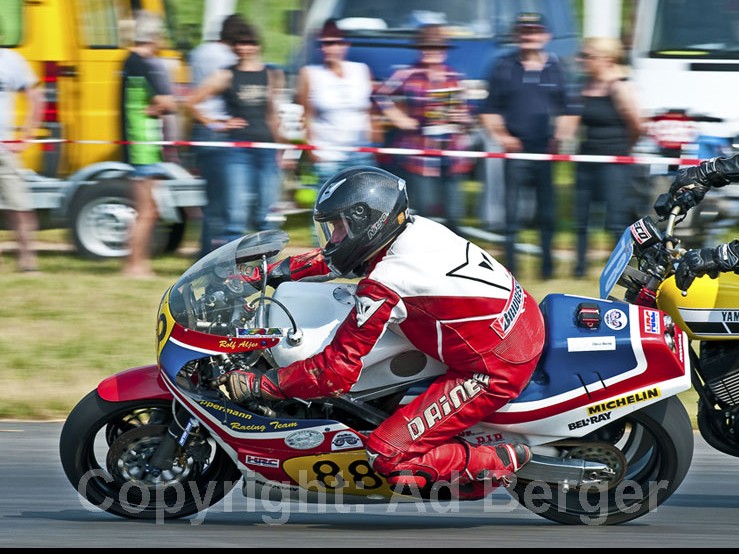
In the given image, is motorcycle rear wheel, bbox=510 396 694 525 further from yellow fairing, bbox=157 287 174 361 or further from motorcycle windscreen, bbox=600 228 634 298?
yellow fairing, bbox=157 287 174 361

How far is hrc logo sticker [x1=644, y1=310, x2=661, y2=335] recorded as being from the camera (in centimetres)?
488

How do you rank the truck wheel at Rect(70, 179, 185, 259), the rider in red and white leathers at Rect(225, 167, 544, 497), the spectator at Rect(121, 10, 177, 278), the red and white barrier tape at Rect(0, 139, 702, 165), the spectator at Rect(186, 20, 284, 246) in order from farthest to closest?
the truck wheel at Rect(70, 179, 185, 259) → the spectator at Rect(121, 10, 177, 278) → the red and white barrier tape at Rect(0, 139, 702, 165) → the spectator at Rect(186, 20, 284, 246) → the rider in red and white leathers at Rect(225, 167, 544, 497)

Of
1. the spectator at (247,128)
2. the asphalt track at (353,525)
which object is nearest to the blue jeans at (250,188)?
the spectator at (247,128)

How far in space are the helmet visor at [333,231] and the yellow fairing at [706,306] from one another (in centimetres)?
133

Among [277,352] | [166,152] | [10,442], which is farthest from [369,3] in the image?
[277,352]

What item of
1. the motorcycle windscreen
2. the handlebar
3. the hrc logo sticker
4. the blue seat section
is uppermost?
the handlebar

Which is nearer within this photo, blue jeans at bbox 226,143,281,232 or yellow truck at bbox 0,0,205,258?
blue jeans at bbox 226,143,281,232

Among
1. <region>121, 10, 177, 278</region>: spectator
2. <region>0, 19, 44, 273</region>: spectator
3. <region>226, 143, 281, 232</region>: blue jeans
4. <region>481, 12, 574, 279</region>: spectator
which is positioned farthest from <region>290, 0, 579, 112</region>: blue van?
<region>0, 19, 44, 273</region>: spectator

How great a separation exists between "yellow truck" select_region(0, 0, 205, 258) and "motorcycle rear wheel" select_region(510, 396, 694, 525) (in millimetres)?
6103

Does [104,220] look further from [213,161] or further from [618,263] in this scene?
[618,263]

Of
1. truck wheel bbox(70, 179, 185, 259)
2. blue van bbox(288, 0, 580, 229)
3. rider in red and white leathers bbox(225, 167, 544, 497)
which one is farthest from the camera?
blue van bbox(288, 0, 580, 229)

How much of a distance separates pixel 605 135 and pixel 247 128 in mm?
2717

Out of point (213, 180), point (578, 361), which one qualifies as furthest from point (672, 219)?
point (213, 180)

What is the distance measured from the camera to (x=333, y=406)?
4961 millimetres
